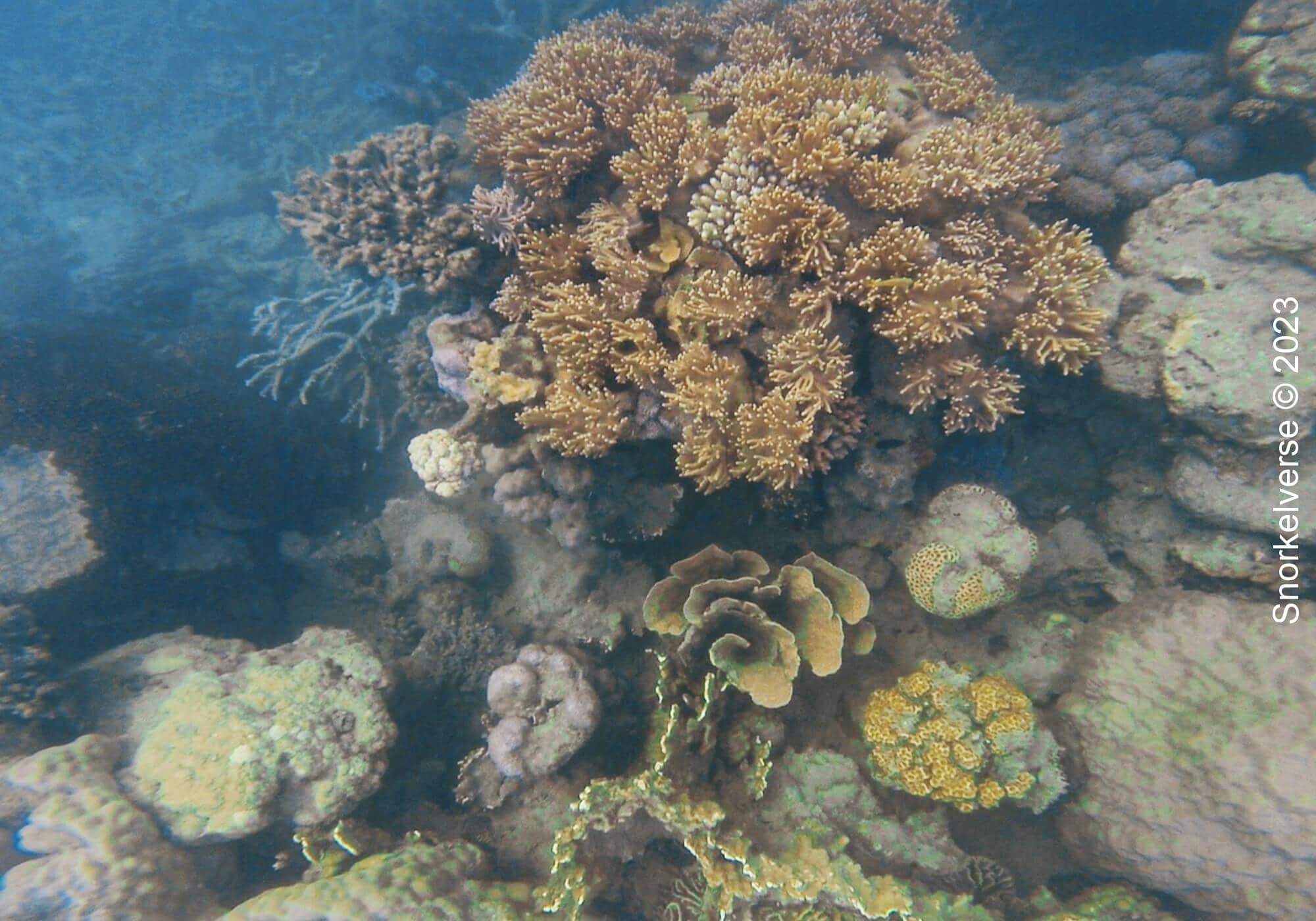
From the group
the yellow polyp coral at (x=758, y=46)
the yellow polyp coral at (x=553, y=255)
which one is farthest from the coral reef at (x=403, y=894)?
the yellow polyp coral at (x=758, y=46)

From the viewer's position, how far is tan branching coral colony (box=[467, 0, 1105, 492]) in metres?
3.92

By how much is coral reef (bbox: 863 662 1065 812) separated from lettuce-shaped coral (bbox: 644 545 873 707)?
581mm

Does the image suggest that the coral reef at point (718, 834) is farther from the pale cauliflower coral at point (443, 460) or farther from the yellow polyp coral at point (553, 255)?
the yellow polyp coral at point (553, 255)

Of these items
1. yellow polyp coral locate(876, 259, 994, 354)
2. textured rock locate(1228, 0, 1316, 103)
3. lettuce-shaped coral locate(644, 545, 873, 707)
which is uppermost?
textured rock locate(1228, 0, 1316, 103)

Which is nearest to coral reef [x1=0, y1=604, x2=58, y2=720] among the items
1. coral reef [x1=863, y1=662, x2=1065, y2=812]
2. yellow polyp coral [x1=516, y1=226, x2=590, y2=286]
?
yellow polyp coral [x1=516, y1=226, x2=590, y2=286]

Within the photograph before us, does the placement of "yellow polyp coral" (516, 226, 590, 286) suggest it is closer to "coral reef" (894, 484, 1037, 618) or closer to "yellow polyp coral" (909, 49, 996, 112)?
"yellow polyp coral" (909, 49, 996, 112)

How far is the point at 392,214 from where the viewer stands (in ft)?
18.3

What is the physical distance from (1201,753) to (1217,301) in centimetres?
315

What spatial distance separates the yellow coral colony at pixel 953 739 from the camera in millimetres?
4340

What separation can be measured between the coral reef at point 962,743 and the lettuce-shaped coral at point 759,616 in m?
0.58

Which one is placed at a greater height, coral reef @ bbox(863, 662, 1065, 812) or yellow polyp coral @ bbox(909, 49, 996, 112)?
yellow polyp coral @ bbox(909, 49, 996, 112)

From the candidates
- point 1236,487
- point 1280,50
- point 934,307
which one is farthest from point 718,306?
point 1280,50

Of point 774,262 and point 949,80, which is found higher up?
point 949,80

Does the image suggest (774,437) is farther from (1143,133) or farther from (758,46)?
(1143,133)
